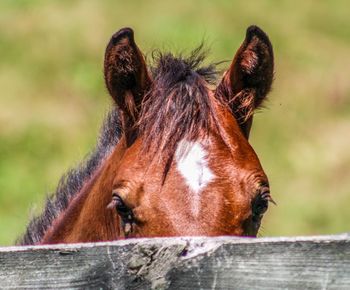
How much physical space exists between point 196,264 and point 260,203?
52.7 inches

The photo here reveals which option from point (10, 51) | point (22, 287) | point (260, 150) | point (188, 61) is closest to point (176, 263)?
point (22, 287)

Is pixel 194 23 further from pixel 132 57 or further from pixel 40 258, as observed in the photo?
pixel 40 258

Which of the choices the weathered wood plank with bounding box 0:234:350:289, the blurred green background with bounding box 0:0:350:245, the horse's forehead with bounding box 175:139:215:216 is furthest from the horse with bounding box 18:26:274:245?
the blurred green background with bounding box 0:0:350:245

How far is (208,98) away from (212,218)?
0.62 metres

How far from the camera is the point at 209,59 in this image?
42.0 feet

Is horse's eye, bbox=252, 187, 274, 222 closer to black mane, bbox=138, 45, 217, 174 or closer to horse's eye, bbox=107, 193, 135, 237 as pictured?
black mane, bbox=138, 45, 217, 174

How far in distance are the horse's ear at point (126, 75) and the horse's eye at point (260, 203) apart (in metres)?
0.57

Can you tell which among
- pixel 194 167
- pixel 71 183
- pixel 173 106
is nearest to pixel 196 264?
pixel 194 167

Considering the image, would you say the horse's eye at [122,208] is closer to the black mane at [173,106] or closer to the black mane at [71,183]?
the black mane at [173,106]

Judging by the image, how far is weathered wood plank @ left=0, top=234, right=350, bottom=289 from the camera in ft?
8.70

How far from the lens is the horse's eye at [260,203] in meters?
4.02

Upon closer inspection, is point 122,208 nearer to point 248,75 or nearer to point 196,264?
point 248,75

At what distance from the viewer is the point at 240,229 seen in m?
3.90

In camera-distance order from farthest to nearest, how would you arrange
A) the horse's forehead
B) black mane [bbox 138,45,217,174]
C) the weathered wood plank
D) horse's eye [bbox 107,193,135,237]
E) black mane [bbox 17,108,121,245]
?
black mane [bbox 17,108,121,245], black mane [bbox 138,45,217,174], horse's eye [bbox 107,193,135,237], the horse's forehead, the weathered wood plank
